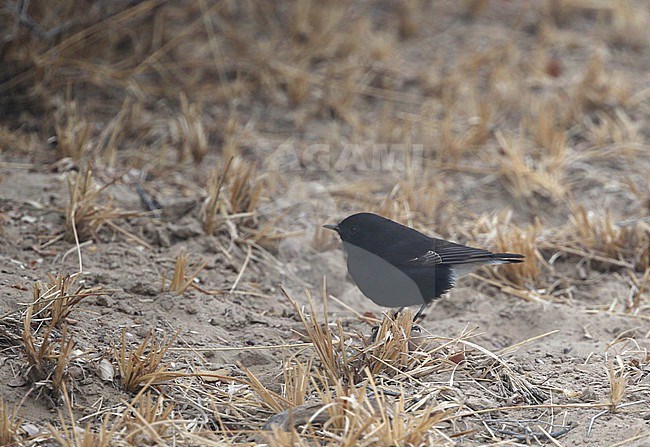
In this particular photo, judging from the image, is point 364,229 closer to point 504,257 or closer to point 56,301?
point 504,257

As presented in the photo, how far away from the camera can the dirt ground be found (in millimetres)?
2891

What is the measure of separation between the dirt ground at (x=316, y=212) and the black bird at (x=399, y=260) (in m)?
0.22

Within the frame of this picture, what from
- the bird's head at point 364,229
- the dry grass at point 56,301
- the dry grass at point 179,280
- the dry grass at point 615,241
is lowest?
the dry grass at point 615,241

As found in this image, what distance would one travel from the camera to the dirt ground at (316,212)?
2.89m

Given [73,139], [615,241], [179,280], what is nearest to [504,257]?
[615,241]

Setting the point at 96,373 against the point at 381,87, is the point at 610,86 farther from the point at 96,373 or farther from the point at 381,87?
the point at 96,373

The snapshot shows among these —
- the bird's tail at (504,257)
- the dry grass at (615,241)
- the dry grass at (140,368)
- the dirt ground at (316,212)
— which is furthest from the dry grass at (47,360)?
the dry grass at (615,241)

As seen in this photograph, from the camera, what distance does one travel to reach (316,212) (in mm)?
4852

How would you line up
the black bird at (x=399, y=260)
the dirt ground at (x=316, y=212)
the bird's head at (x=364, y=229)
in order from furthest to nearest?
the bird's head at (x=364, y=229), the black bird at (x=399, y=260), the dirt ground at (x=316, y=212)

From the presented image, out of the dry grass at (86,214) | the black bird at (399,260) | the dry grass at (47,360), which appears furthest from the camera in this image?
the dry grass at (86,214)

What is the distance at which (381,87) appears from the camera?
6.66 m

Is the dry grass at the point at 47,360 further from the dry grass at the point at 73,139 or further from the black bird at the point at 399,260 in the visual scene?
the dry grass at the point at 73,139

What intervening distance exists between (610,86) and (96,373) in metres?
4.82

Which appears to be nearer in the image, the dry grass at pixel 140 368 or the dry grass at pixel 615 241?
the dry grass at pixel 140 368
